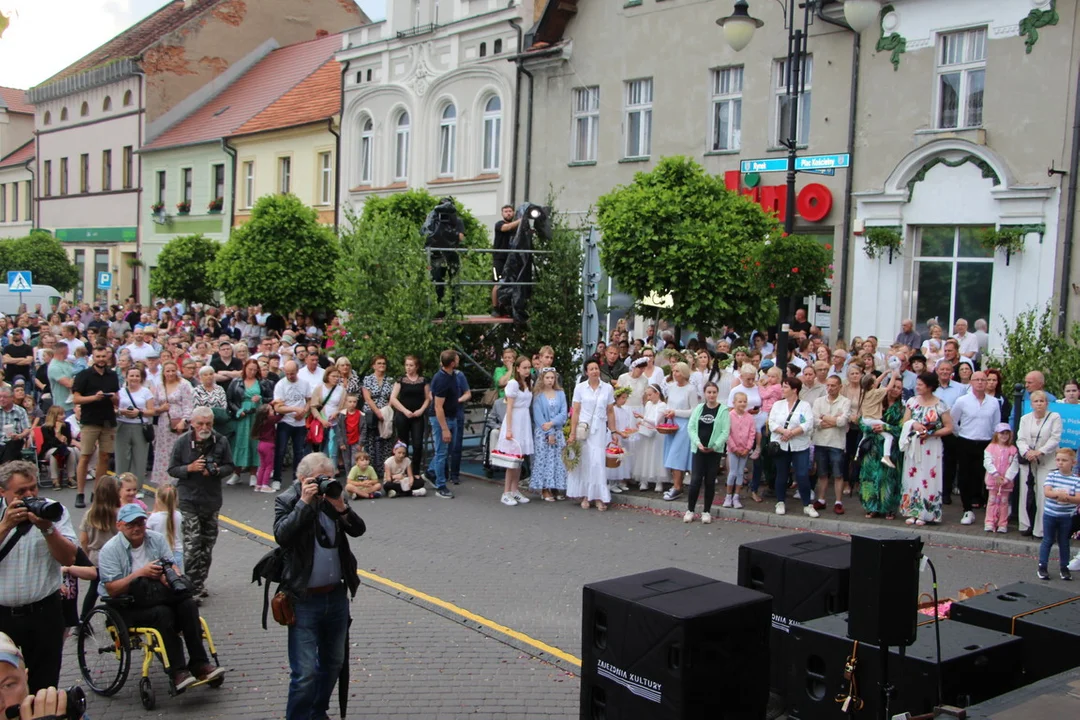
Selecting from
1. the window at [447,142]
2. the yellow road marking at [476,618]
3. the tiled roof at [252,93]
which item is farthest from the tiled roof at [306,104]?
the yellow road marking at [476,618]

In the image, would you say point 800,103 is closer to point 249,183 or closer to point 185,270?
point 185,270

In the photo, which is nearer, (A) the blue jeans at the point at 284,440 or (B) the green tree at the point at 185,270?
(A) the blue jeans at the point at 284,440

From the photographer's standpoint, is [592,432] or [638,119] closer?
[592,432]

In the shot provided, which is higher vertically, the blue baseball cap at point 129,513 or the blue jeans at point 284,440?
the blue baseball cap at point 129,513

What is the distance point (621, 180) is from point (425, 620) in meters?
17.2

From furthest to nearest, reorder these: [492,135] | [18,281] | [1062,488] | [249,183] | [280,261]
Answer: [249,183], [18,281], [492,135], [280,261], [1062,488]

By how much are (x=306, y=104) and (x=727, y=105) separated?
18.1 metres

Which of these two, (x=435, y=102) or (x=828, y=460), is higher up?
(x=435, y=102)

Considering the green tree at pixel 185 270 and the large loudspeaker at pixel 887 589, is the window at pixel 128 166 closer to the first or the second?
the green tree at pixel 185 270

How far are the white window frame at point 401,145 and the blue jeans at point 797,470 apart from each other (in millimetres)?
20372

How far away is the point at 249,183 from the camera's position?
37875mm

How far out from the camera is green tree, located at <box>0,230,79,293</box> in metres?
40.5

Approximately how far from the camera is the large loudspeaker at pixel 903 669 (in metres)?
5.45

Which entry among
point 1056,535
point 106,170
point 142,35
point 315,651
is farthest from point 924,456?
point 142,35
